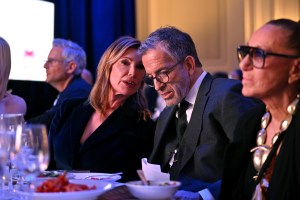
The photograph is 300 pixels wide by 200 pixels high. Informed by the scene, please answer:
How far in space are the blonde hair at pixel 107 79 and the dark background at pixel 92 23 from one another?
128 inches

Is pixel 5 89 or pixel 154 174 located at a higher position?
pixel 5 89

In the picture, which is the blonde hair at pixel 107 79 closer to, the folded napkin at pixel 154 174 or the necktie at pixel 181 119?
the necktie at pixel 181 119

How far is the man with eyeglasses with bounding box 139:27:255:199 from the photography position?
86.0 inches

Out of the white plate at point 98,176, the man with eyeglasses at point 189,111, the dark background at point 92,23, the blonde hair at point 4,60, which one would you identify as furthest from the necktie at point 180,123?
the dark background at point 92,23

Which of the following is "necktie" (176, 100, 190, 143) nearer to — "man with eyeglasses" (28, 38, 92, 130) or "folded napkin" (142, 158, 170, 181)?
"folded napkin" (142, 158, 170, 181)

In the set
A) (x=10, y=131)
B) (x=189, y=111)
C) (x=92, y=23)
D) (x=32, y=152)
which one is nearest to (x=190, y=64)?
(x=189, y=111)

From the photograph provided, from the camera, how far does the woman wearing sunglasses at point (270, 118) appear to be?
1.60 m

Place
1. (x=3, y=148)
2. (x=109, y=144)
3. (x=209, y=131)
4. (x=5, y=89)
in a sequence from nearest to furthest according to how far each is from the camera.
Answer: (x=3, y=148), (x=209, y=131), (x=109, y=144), (x=5, y=89)

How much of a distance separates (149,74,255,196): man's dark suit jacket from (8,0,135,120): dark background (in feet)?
12.8

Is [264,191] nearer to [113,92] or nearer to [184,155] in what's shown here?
[184,155]

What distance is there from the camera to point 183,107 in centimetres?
242

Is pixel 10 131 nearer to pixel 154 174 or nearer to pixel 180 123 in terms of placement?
pixel 154 174

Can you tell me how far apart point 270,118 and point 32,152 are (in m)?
0.84

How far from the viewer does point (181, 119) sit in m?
2.41
